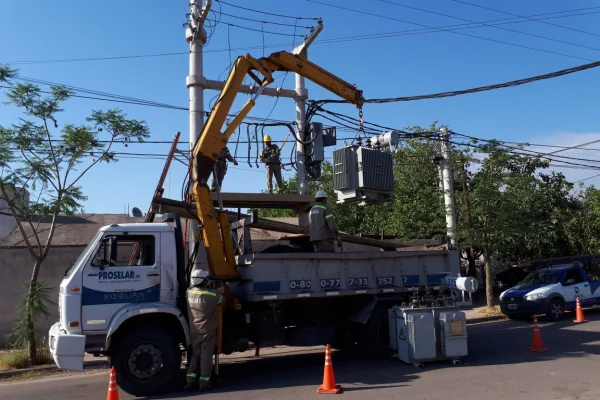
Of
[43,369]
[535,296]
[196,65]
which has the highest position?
[196,65]

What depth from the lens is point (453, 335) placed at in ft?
32.6

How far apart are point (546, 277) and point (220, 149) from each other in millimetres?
11869

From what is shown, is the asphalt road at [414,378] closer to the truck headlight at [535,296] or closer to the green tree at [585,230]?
the truck headlight at [535,296]

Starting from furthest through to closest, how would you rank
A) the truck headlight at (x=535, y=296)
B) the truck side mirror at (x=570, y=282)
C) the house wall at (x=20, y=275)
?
1. the truck side mirror at (x=570, y=282)
2. the truck headlight at (x=535, y=296)
3. the house wall at (x=20, y=275)

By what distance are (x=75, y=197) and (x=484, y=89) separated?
11282 millimetres

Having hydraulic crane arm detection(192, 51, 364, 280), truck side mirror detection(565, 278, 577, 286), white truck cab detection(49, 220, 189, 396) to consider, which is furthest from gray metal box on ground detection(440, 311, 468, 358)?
truck side mirror detection(565, 278, 577, 286)

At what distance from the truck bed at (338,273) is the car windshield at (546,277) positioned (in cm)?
692

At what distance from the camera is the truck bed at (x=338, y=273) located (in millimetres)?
9664

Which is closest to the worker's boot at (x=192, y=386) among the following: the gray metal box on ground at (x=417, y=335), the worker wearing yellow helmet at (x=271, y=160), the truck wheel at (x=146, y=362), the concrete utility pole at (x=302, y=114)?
the truck wheel at (x=146, y=362)

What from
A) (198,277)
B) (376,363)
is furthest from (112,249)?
(376,363)

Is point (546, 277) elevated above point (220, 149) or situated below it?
below

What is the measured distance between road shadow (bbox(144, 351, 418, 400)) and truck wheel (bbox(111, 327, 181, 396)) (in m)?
0.22

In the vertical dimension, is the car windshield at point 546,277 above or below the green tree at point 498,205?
below

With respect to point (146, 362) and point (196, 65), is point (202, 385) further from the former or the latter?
point (196, 65)
